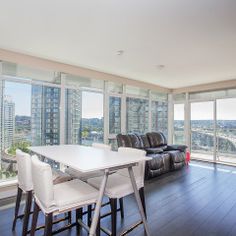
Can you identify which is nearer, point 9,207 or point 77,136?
point 9,207

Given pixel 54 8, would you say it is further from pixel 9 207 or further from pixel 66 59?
pixel 9 207

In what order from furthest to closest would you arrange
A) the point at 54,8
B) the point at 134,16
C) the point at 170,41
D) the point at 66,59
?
the point at 66,59, the point at 170,41, the point at 134,16, the point at 54,8

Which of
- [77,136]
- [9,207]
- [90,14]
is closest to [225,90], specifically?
[77,136]

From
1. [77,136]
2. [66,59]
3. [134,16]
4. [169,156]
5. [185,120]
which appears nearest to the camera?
[134,16]

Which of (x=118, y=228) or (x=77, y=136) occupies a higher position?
(x=77, y=136)

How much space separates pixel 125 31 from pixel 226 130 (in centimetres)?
485

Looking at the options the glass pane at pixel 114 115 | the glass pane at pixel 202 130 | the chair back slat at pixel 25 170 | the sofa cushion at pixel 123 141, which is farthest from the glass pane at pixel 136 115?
the chair back slat at pixel 25 170

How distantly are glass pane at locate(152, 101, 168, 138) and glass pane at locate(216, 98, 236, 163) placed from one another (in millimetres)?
1730

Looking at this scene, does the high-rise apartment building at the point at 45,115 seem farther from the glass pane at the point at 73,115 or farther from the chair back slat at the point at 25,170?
the chair back slat at the point at 25,170

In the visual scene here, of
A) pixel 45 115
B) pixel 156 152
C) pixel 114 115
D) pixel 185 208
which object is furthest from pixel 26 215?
pixel 114 115

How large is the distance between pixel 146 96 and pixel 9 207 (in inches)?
186

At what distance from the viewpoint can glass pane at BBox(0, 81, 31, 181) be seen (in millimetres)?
3389

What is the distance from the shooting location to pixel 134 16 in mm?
2203

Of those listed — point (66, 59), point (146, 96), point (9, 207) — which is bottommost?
point (9, 207)
